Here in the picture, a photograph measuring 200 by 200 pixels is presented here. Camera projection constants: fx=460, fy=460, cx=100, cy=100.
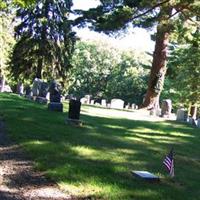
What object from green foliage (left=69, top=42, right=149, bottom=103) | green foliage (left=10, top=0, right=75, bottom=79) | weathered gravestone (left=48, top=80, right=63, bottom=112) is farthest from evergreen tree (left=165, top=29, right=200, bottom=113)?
green foliage (left=69, top=42, right=149, bottom=103)

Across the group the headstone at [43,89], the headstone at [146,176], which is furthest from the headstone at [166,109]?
the headstone at [146,176]

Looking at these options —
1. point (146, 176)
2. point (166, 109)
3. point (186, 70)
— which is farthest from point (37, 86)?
point (186, 70)

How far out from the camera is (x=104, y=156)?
33.6 feet

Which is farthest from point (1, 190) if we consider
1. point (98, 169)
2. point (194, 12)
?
point (194, 12)

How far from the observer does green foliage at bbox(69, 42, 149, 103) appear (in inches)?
3127

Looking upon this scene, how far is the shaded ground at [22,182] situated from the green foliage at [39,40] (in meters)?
29.9

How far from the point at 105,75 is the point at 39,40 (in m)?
45.4

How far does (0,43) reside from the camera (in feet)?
159

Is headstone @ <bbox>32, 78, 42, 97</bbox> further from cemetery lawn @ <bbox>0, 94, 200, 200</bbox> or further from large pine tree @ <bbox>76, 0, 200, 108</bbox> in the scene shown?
cemetery lawn @ <bbox>0, 94, 200, 200</bbox>

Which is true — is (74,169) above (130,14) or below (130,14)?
below

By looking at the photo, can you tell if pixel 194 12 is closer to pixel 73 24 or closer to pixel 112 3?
pixel 112 3

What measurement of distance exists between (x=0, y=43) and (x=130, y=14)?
27.6 m

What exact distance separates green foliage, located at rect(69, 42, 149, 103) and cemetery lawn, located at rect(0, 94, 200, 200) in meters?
62.8

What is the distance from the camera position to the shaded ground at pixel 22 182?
272 inches
